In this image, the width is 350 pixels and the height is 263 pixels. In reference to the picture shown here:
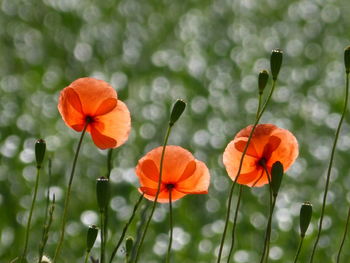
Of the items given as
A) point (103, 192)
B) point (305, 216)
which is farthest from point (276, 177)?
point (103, 192)

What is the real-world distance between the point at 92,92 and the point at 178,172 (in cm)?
12

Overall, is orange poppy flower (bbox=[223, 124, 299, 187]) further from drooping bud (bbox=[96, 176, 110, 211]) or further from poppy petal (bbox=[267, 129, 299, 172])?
drooping bud (bbox=[96, 176, 110, 211])

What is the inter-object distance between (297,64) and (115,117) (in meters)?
2.76

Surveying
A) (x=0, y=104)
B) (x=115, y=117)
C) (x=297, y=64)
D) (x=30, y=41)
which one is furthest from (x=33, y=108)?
(x=115, y=117)

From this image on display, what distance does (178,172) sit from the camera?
95 cm

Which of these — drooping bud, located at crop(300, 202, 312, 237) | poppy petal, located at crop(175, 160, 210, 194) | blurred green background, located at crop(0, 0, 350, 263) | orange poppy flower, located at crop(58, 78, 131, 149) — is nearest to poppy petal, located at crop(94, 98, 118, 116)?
orange poppy flower, located at crop(58, 78, 131, 149)

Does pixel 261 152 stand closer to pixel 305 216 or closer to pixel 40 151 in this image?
pixel 305 216

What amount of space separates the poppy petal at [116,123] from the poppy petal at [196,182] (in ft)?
0.25

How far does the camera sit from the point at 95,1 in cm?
416

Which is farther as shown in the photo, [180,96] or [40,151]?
[180,96]

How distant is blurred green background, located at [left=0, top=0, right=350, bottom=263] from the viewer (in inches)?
90.4

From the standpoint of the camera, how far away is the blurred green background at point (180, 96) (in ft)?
7.54

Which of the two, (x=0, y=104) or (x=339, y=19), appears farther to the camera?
(x=339, y=19)

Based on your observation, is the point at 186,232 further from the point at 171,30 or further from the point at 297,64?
the point at 171,30
